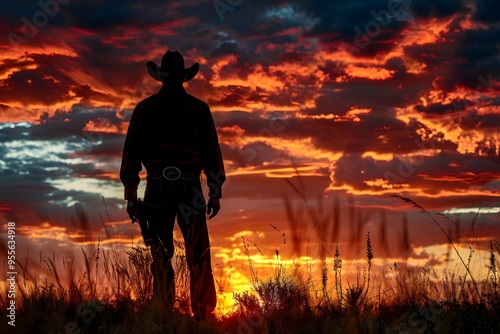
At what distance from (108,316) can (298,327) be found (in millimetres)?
1992

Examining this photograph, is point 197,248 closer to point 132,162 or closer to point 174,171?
point 174,171

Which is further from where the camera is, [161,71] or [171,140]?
[161,71]

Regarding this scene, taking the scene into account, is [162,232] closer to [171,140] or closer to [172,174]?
[172,174]

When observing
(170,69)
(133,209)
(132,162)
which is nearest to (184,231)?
(133,209)

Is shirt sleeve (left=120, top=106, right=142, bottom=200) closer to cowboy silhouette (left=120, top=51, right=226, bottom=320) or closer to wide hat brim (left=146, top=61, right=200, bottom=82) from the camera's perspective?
cowboy silhouette (left=120, top=51, right=226, bottom=320)

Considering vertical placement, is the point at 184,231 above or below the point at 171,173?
below

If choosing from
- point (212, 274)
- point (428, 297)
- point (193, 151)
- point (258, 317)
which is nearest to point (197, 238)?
point (212, 274)

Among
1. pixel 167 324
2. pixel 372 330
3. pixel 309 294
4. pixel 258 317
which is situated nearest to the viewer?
pixel 372 330

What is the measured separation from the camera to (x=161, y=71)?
8.30 metres

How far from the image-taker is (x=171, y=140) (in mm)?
8023

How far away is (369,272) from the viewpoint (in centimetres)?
781

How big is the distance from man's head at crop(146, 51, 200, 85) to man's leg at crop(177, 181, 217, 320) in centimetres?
130

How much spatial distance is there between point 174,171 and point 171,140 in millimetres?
379

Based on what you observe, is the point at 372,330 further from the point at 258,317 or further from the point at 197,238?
the point at 197,238
